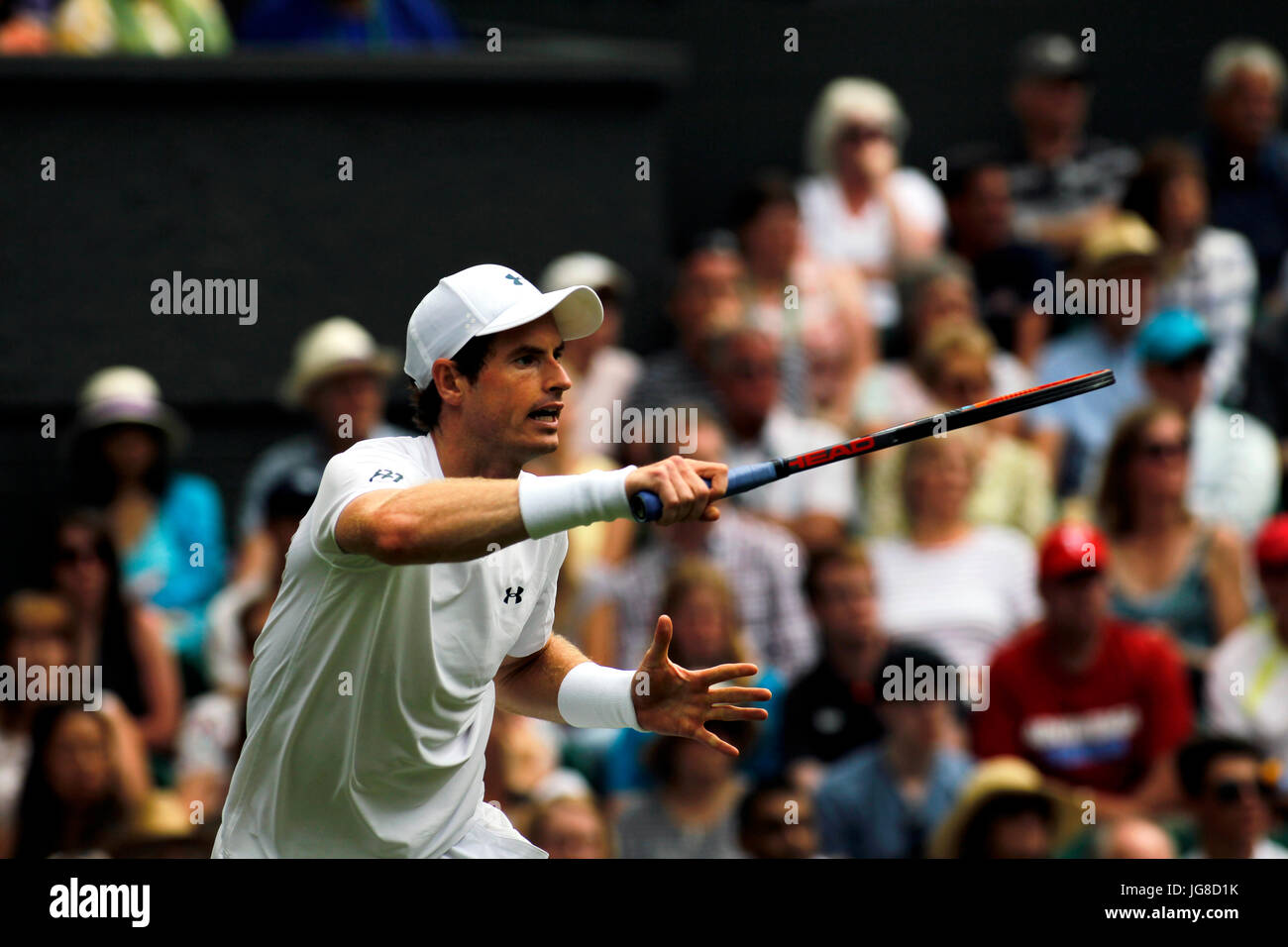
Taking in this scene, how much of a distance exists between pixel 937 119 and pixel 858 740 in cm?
416

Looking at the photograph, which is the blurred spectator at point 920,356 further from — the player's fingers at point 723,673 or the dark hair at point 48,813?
the player's fingers at point 723,673

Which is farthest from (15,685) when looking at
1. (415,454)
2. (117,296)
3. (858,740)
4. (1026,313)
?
(1026,313)

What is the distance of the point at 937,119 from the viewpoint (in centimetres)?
1116

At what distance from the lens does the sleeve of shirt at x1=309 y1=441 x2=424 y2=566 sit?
489cm

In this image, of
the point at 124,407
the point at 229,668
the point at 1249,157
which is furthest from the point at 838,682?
the point at 1249,157

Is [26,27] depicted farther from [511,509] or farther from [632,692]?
[511,509]

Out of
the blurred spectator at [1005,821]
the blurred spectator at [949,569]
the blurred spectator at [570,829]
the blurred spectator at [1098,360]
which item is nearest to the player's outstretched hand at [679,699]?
the blurred spectator at [570,829]

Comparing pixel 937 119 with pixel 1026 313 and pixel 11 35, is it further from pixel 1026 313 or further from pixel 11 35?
pixel 11 35

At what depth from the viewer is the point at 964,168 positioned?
1014 centimetres

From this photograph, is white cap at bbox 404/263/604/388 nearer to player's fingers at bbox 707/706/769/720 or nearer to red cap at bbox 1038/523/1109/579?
player's fingers at bbox 707/706/769/720

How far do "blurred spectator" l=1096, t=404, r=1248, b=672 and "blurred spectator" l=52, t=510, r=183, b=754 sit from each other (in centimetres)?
348

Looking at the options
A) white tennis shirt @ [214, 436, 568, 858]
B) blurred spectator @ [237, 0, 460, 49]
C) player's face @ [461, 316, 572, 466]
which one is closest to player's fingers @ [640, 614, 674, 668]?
white tennis shirt @ [214, 436, 568, 858]

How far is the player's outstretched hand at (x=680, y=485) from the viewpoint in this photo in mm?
4625
